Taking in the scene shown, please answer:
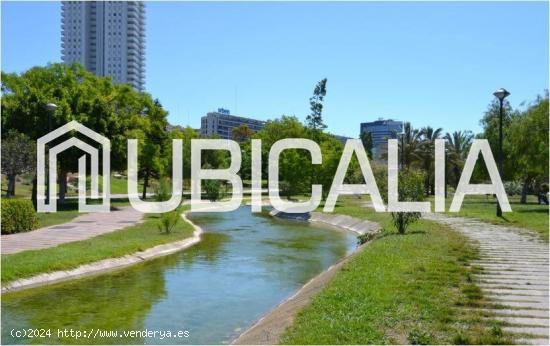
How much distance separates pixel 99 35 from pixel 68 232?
589 feet

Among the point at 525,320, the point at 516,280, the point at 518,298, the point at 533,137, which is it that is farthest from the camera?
the point at 533,137

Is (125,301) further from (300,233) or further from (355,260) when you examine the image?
(300,233)

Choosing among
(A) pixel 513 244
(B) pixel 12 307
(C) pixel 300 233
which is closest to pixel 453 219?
A: (C) pixel 300 233

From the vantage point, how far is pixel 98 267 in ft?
49.9

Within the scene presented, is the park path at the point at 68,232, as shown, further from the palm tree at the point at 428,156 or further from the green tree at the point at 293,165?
the palm tree at the point at 428,156

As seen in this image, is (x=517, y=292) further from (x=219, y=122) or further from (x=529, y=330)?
(x=219, y=122)

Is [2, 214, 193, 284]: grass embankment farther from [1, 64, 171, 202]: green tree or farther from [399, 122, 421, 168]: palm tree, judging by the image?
[399, 122, 421, 168]: palm tree

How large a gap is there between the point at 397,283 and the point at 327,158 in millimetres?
33880

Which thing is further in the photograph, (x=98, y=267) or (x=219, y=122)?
(x=219, y=122)

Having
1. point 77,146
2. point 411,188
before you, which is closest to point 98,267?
point 411,188

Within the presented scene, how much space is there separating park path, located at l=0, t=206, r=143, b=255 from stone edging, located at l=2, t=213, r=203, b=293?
110 inches

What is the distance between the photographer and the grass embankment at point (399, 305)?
6762 mm

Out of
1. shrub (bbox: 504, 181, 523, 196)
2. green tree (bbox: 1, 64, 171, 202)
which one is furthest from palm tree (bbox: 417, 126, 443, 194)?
green tree (bbox: 1, 64, 171, 202)

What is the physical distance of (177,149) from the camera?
5225 cm
